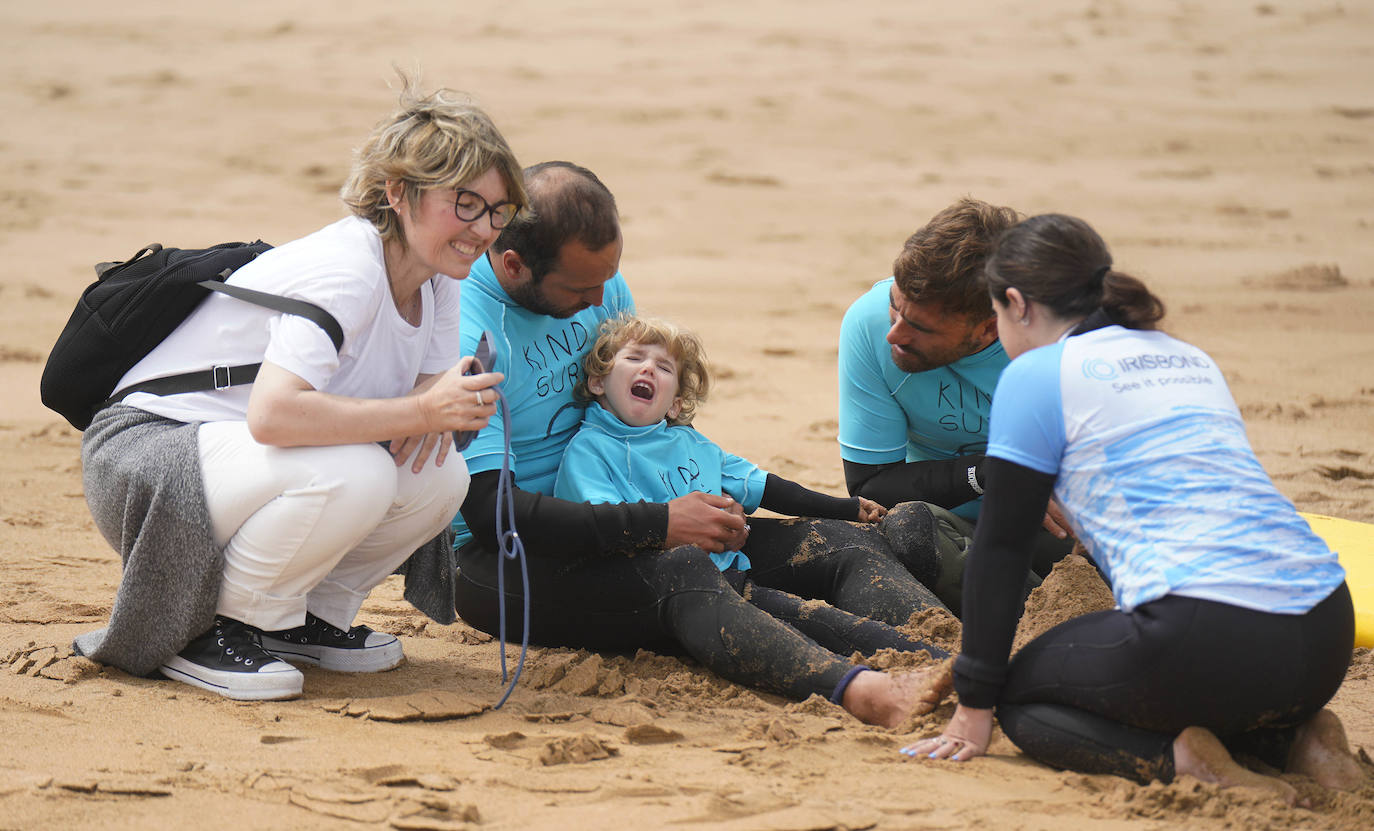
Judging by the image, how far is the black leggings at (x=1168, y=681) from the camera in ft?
7.94

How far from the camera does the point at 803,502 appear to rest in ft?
12.2

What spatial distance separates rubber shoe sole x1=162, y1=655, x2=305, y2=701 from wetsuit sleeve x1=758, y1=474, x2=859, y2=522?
1368 mm

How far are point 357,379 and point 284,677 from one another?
70 cm

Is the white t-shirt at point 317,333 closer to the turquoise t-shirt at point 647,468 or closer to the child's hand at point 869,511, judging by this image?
the turquoise t-shirt at point 647,468

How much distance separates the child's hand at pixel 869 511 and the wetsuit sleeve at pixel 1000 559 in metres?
1.18

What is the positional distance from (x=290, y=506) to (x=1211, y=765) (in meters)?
1.95

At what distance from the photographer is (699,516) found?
3316 millimetres

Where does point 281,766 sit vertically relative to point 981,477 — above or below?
below

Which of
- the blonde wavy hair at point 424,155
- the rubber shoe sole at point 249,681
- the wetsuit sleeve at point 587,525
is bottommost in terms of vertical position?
the rubber shoe sole at point 249,681

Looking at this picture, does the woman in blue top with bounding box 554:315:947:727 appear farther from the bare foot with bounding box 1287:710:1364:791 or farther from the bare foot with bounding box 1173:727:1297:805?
the bare foot with bounding box 1287:710:1364:791

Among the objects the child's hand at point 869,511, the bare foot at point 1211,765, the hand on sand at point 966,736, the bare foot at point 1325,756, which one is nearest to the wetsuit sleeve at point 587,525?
the child's hand at point 869,511

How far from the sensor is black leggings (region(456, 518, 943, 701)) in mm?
3119

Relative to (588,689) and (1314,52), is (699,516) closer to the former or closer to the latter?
(588,689)

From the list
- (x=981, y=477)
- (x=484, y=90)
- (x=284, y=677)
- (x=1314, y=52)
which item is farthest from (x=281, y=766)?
(x=1314, y=52)
